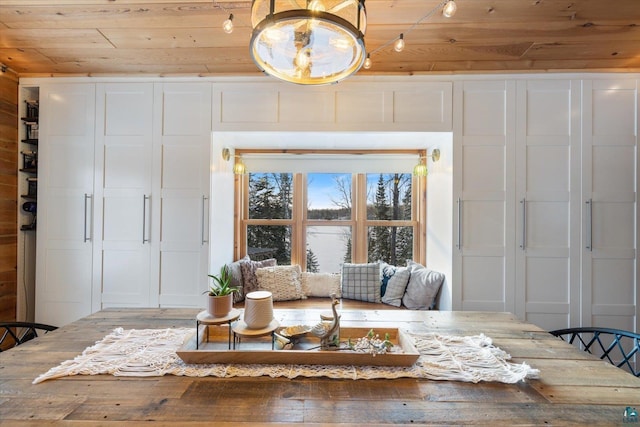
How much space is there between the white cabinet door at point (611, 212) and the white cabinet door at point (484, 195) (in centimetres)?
56

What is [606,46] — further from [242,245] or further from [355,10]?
[242,245]

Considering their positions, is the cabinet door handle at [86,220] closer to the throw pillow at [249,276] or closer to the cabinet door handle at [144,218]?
the cabinet door handle at [144,218]

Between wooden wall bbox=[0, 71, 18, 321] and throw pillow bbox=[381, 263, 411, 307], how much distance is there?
9.91 ft

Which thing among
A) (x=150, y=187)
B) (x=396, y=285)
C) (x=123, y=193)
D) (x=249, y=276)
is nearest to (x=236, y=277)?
(x=249, y=276)

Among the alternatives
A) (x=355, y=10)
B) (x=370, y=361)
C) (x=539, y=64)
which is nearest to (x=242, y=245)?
(x=370, y=361)

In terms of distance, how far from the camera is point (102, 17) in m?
1.81

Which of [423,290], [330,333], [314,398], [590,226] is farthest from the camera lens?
[423,290]

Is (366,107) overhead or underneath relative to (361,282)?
overhead

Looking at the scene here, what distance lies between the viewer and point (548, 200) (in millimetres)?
2312

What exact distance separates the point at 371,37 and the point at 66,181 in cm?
253

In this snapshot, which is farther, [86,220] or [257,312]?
[86,220]

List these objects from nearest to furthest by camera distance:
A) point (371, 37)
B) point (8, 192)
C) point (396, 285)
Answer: point (371, 37)
point (8, 192)
point (396, 285)

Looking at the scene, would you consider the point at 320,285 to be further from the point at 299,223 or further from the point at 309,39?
the point at 309,39

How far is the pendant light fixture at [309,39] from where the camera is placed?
935 millimetres
